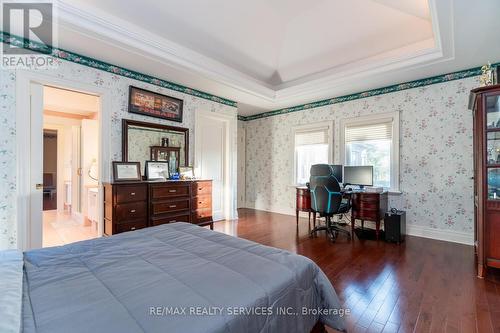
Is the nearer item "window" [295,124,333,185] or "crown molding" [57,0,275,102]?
"crown molding" [57,0,275,102]

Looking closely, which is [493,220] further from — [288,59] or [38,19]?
[38,19]

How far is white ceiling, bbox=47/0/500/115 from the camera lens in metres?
2.46

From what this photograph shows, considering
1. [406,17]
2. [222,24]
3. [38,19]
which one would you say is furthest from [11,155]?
[406,17]

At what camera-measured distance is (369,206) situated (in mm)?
3562

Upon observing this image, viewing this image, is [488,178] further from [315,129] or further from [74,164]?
[74,164]

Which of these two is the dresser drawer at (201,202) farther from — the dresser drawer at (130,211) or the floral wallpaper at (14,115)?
the floral wallpaper at (14,115)

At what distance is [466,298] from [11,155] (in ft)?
15.4

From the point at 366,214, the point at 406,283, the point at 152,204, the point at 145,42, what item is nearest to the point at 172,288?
the point at 406,283

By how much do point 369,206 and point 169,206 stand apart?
3.03m

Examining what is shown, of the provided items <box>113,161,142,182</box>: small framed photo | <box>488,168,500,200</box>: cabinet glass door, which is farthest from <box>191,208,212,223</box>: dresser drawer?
<box>488,168,500,200</box>: cabinet glass door

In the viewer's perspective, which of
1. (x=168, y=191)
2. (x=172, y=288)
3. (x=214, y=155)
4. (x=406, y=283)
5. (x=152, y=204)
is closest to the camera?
(x=172, y=288)

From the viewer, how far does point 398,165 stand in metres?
3.90

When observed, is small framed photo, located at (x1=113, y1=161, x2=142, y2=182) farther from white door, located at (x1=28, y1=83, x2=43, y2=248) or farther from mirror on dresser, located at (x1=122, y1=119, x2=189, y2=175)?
white door, located at (x1=28, y1=83, x2=43, y2=248)

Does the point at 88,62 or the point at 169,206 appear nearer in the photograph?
the point at 88,62
